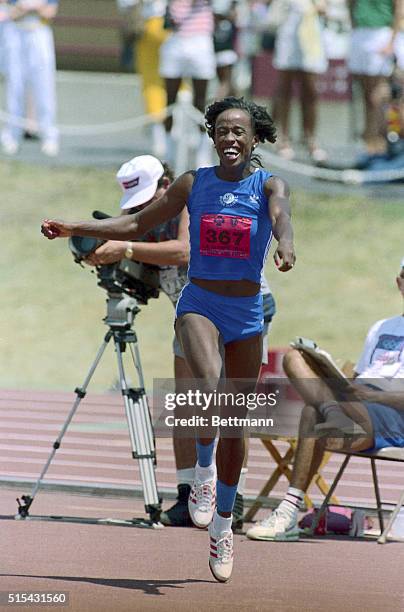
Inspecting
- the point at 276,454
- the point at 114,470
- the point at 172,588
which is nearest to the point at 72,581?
the point at 172,588

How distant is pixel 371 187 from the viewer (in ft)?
53.3

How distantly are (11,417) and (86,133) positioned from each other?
21.6 feet

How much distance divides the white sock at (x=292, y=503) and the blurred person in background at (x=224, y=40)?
8689mm

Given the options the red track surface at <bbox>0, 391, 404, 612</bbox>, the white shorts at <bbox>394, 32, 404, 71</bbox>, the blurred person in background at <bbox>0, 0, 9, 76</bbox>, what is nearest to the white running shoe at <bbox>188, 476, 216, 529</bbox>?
the red track surface at <bbox>0, 391, 404, 612</bbox>

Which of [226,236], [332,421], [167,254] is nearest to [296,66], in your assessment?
[167,254]

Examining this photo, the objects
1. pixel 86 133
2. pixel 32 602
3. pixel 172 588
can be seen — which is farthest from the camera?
pixel 86 133

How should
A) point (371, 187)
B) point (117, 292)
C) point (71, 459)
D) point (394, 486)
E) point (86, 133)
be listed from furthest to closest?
point (86, 133)
point (371, 187)
point (71, 459)
point (394, 486)
point (117, 292)

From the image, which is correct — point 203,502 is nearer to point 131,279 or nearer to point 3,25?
point 131,279

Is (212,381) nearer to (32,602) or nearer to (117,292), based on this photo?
(32,602)

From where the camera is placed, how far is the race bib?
6.39 m

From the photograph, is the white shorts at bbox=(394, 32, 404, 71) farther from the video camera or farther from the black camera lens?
the black camera lens

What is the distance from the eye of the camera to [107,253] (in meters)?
7.51

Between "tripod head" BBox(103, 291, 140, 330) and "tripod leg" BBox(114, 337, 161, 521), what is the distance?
13cm

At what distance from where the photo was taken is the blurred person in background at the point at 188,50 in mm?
15688
